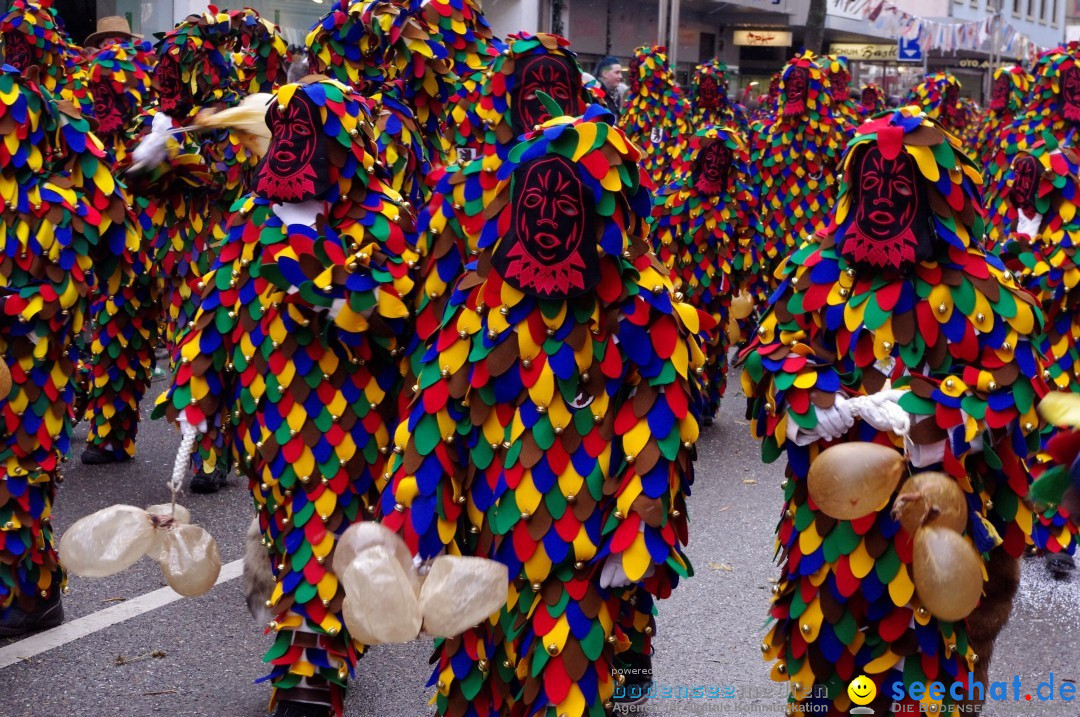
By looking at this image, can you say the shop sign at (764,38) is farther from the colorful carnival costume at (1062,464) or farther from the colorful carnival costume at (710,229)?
the colorful carnival costume at (1062,464)

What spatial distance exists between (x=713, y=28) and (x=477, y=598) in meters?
33.9

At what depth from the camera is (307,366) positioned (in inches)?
157

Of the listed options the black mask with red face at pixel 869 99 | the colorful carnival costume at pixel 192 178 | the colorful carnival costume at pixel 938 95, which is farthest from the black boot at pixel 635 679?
the black mask with red face at pixel 869 99

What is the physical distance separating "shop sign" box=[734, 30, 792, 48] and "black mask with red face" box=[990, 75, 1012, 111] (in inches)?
830

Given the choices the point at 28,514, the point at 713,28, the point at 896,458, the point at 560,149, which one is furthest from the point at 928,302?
the point at 713,28

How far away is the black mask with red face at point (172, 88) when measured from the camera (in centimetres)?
721

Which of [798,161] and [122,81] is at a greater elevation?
[122,81]

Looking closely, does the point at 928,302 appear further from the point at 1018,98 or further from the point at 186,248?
the point at 1018,98

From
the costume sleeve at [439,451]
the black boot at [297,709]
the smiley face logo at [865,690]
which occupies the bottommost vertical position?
the black boot at [297,709]

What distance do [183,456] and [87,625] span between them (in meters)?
1.64

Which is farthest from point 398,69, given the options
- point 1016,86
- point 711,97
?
point 1016,86

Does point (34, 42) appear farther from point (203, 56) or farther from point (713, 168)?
point (713, 168)

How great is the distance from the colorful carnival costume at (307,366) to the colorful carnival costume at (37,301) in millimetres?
696

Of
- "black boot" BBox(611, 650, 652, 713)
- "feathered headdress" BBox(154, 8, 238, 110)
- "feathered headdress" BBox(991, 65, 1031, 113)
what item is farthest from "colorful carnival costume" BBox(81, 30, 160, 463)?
"feathered headdress" BBox(991, 65, 1031, 113)
